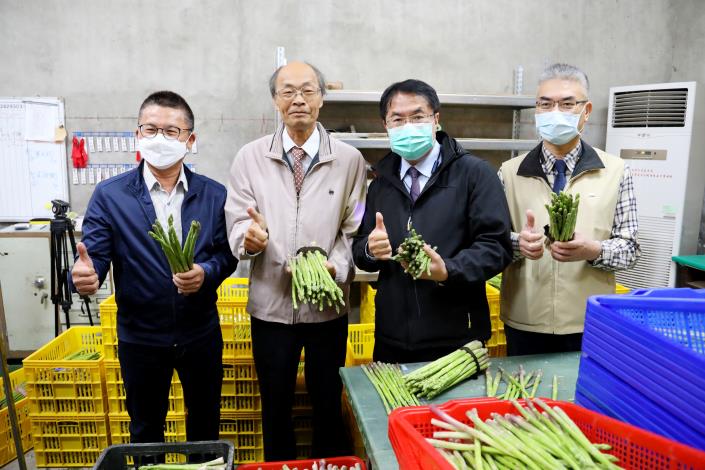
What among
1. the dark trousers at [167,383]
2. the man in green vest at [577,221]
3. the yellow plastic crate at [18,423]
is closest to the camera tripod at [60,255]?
→ the yellow plastic crate at [18,423]

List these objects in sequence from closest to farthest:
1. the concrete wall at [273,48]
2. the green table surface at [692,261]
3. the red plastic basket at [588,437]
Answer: the red plastic basket at [588,437] → the green table surface at [692,261] → the concrete wall at [273,48]

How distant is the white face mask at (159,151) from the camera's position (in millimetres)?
2074

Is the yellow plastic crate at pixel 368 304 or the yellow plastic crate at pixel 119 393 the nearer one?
the yellow plastic crate at pixel 119 393

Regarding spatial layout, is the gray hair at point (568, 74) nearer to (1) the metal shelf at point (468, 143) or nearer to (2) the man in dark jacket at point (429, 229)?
(2) the man in dark jacket at point (429, 229)

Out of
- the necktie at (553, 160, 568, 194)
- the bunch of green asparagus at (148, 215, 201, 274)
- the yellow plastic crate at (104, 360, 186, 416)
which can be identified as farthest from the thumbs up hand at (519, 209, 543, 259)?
the yellow plastic crate at (104, 360, 186, 416)

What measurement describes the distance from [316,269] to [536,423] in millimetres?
1046

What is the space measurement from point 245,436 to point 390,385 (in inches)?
62.9

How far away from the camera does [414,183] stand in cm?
206

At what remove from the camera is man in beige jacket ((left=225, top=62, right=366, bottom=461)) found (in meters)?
2.14

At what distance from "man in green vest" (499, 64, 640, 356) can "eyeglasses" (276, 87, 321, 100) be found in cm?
100

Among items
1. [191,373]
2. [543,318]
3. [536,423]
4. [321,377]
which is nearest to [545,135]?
[543,318]

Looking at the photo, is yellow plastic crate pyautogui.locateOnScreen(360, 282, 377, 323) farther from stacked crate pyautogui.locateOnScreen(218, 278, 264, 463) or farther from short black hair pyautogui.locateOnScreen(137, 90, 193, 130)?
short black hair pyautogui.locateOnScreen(137, 90, 193, 130)

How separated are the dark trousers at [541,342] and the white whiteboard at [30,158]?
4233 mm

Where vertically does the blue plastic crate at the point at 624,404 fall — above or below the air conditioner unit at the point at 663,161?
below
